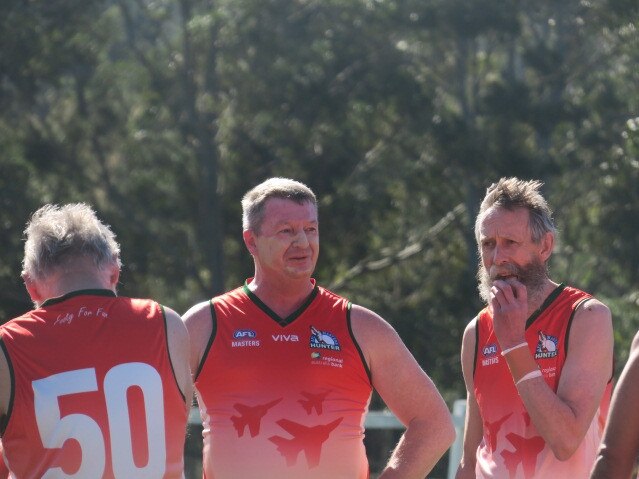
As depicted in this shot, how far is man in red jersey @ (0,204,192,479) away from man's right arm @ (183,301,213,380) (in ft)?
2.06

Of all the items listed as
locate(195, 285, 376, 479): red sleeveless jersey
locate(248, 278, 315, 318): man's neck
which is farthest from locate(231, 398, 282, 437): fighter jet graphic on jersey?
locate(248, 278, 315, 318): man's neck

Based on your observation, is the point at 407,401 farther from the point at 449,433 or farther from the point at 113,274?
the point at 113,274

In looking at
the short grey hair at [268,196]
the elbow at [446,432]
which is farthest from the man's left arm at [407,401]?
the short grey hair at [268,196]

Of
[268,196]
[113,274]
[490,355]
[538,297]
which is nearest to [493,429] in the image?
[490,355]

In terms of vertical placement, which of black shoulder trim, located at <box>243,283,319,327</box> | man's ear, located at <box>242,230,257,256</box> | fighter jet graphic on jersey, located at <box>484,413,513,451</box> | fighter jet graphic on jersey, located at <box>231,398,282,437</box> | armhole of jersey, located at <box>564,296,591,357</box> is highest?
man's ear, located at <box>242,230,257,256</box>

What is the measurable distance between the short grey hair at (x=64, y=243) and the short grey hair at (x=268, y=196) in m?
0.89

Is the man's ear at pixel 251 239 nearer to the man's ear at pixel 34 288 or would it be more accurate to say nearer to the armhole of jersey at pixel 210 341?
the armhole of jersey at pixel 210 341

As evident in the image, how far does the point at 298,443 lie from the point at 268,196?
96 cm

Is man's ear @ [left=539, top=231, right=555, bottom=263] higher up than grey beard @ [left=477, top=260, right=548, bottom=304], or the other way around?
man's ear @ [left=539, top=231, right=555, bottom=263]

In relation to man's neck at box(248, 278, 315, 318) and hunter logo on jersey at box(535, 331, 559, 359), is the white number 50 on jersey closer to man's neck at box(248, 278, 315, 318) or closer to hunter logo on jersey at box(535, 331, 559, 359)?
man's neck at box(248, 278, 315, 318)

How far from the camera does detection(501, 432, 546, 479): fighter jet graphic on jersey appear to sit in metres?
4.64

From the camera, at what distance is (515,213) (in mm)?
4840

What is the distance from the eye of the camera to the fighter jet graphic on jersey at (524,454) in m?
4.64

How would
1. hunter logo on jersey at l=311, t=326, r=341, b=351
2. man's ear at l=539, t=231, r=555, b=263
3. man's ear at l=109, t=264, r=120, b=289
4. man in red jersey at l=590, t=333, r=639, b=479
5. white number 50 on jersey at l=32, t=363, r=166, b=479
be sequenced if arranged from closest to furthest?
man in red jersey at l=590, t=333, r=639, b=479 < white number 50 on jersey at l=32, t=363, r=166, b=479 < man's ear at l=109, t=264, r=120, b=289 < hunter logo on jersey at l=311, t=326, r=341, b=351 < man's ear at l=539, t=231, r=555, b=263
